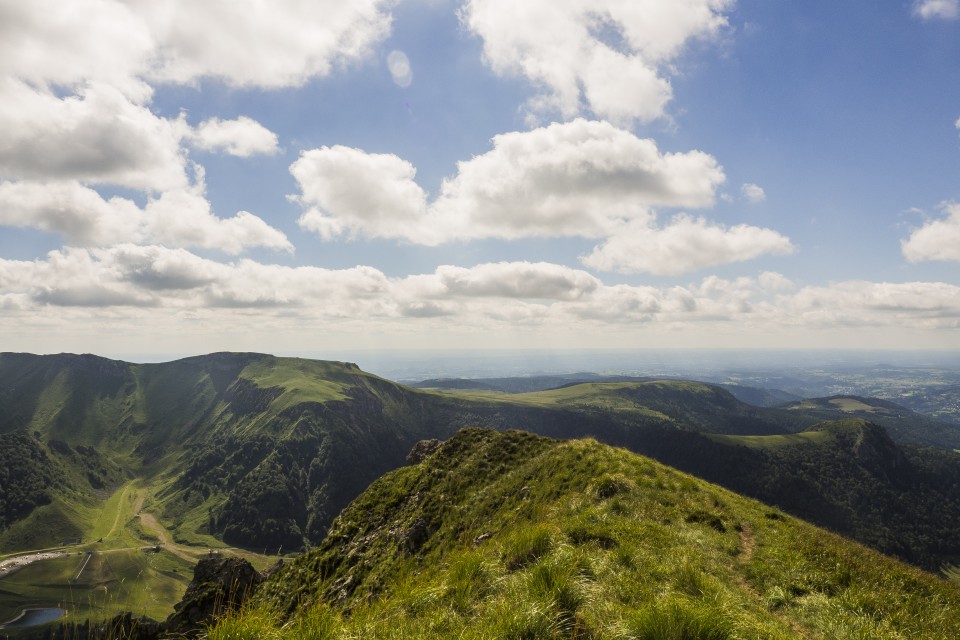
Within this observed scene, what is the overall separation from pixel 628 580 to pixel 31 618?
291 metres

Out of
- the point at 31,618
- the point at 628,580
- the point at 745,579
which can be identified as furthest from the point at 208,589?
the point at 31,618

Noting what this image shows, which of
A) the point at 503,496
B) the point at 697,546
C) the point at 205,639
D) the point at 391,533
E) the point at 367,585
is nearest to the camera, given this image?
the point at 205,639

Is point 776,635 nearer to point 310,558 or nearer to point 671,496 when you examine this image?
A: point 671,496

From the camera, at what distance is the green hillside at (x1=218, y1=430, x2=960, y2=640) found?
33.7ft

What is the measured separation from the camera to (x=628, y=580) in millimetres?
13578

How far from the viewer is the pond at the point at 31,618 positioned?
590 feet

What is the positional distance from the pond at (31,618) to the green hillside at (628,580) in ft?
816

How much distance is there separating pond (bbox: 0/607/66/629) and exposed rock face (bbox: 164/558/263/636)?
232319mm

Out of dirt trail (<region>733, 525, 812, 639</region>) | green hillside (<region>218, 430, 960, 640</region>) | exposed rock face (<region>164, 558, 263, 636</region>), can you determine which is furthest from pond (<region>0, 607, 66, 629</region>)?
dirt trail (<region>733, 525, 812, 639</region>)

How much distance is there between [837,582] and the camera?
16094 millimetres

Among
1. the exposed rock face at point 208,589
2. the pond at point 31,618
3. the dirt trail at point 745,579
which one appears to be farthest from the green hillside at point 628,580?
the pond at point 31,618

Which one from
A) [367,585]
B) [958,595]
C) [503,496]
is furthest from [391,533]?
[958,595]

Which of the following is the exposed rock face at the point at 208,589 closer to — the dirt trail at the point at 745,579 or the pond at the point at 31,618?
the dirt trail at the point at 745,579

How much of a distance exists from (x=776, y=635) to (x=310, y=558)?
4496 centimetres
